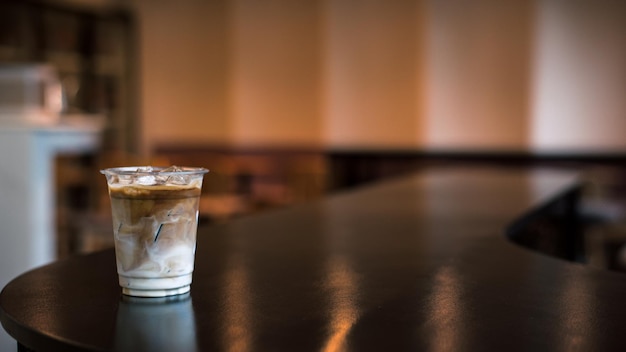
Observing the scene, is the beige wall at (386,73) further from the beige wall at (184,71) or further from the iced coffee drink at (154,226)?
the iced coffee drink at (154,226)

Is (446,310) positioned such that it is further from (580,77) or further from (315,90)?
(315,90)

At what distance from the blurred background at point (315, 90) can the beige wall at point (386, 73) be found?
0.01 meters

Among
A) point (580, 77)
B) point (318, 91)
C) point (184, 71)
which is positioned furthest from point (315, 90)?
point (580, 77)

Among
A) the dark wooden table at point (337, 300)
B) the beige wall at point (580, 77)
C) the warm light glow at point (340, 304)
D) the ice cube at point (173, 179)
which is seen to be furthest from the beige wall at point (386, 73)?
the ice cube at point (173, 179)

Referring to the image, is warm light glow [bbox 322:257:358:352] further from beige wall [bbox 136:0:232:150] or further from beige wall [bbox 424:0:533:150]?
beige wall [bbox 136:0:232:150]

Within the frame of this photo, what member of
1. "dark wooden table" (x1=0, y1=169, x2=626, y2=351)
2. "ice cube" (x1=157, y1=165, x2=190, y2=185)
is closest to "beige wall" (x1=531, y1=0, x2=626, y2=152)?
"dark wooden table" (x1=0, y1=169, x2=626, y2=351)

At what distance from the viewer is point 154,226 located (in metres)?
1.08

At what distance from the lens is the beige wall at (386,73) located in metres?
6.74

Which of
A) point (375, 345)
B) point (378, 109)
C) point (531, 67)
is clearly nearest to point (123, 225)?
point (375, 345)

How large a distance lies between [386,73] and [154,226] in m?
6.60

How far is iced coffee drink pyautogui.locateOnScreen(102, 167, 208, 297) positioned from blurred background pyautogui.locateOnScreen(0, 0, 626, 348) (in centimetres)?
433

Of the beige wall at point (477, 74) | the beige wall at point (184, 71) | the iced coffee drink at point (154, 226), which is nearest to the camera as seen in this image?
the iced coffee drink at point (154, 226)

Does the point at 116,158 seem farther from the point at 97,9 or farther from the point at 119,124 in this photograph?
the point at 97,9

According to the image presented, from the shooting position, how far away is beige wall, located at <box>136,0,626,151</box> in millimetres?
6742
